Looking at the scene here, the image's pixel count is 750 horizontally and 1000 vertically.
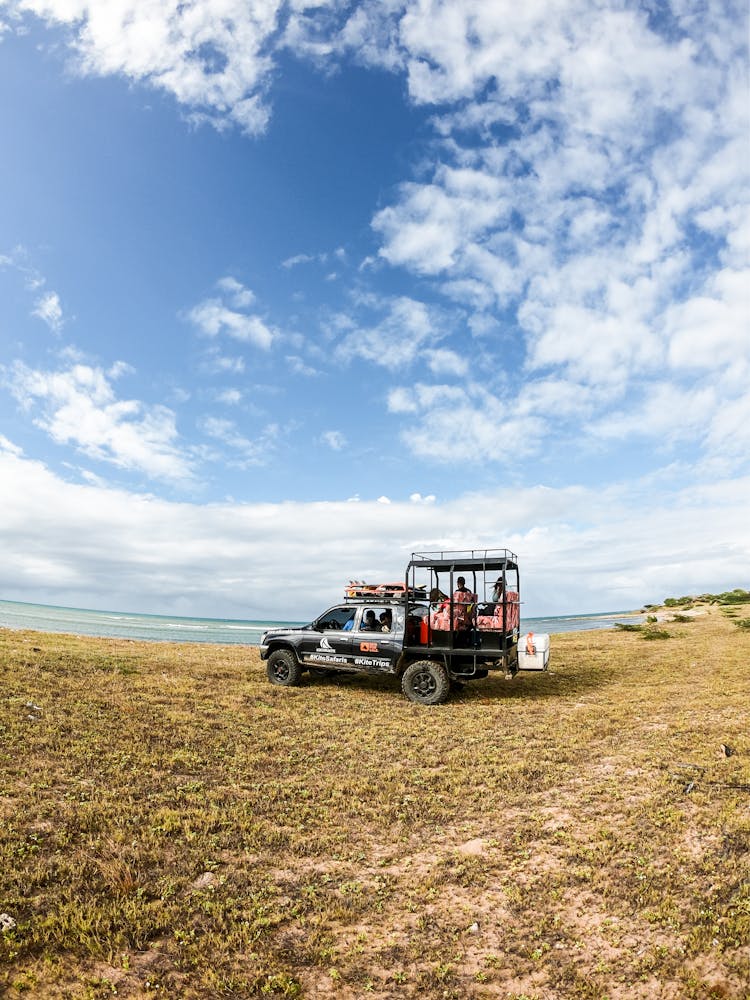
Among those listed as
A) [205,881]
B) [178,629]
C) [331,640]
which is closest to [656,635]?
[331,640]

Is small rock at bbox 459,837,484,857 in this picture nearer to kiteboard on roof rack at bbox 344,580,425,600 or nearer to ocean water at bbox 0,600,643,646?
kiteboard on roof rack at bbox 344,580,425,600

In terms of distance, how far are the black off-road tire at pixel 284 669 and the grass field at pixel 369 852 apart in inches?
129

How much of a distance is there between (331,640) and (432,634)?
9.17 ft

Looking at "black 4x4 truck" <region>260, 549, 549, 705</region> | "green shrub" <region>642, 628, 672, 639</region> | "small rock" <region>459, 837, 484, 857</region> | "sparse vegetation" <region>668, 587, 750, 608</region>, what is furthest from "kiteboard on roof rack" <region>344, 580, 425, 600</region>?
"sparse vegetation" <region>668, 587, 750, 608</region>

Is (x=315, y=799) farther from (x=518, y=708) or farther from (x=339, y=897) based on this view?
(x=518, y=708)

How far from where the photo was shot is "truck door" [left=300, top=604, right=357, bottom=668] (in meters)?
15.3

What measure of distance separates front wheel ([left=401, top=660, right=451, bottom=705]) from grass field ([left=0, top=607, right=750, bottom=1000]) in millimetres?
1582

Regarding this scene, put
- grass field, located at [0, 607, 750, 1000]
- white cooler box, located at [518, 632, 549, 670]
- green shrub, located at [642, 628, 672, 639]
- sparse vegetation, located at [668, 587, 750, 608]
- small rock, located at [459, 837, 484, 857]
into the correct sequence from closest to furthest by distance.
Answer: grass field, located at [0, 607, 750, 1000] < small rock, located at [459, 837, 484, 857] < white cooler box, located at [518, 632, 549, 670] < green shrub, located at [642, 628, 672, 639] < sparse vegetation, located at [668, 587, 750, 608]

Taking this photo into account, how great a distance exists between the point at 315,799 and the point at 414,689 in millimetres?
6548

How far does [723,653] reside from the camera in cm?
2127

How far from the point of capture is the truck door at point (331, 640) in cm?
1527

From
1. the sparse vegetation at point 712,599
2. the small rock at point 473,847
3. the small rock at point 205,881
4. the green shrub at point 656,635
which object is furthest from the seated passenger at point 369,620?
the sparse vegetation at point 712,599

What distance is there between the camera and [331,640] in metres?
15.4

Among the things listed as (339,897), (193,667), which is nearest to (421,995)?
(339,897)
